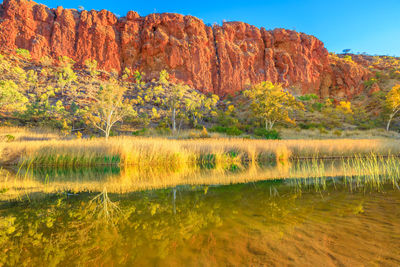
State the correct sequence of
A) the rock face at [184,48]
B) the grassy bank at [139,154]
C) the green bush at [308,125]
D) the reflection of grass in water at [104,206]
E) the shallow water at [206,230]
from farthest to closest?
the rock face at [184,48] < the green bush at [308,125] < the grassy bank at [139,154] < the reflection of grass in water at [104,206] < the shallow water at [206,230]

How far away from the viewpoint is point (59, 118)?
103 feet

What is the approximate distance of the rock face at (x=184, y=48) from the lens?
47375 mm

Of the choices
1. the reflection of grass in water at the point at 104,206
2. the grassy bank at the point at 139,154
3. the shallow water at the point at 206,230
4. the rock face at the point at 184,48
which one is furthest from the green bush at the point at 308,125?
the reflection of grass in water at the point at 104,206

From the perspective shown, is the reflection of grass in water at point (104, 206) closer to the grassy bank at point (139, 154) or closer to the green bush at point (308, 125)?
the grassy bank at point (139, 154)

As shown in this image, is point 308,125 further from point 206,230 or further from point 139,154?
point 206,230

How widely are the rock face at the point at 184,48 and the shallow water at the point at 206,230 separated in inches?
1895

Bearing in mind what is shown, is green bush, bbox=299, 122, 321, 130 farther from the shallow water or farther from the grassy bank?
the shallow water

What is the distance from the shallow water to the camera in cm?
200

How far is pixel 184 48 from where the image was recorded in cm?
5166

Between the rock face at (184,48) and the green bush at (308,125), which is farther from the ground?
the rock face at (184,48)

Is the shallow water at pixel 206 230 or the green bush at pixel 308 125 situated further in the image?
the green bush at pixel 308 125

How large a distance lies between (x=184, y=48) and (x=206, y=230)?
5300 cm

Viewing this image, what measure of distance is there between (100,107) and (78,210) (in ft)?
69.6

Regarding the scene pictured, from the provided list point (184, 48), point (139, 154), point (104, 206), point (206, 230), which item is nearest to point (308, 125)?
point (184, 48)
